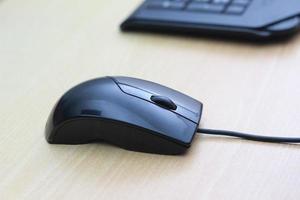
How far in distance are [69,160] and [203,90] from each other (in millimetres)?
186

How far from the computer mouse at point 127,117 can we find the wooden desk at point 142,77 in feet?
0.05

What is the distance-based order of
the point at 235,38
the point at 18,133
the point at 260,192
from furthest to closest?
the point at 235,38 → the point at 18,133 → the point at 260,192

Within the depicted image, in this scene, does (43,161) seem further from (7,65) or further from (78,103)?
(7,65)

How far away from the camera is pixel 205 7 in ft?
2.32

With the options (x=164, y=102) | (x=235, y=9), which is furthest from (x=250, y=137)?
(x=235, y=9)

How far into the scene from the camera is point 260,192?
449 millimetres

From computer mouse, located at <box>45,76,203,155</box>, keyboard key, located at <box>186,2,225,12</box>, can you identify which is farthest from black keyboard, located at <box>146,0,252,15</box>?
computer mouse, located at <box>45,76,203,155</box>

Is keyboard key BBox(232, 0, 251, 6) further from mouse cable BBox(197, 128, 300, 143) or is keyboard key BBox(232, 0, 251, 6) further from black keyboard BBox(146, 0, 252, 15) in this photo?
mouse cable BBox(197, 128, 300, 143)

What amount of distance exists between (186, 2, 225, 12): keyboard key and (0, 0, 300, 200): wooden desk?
48mm

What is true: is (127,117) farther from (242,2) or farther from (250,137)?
(242,2)

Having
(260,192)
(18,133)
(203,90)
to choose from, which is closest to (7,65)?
(18,133)

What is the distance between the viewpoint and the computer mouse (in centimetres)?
50

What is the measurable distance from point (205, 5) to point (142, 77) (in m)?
0.17

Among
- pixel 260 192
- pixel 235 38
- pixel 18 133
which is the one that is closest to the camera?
pixel 260 192
